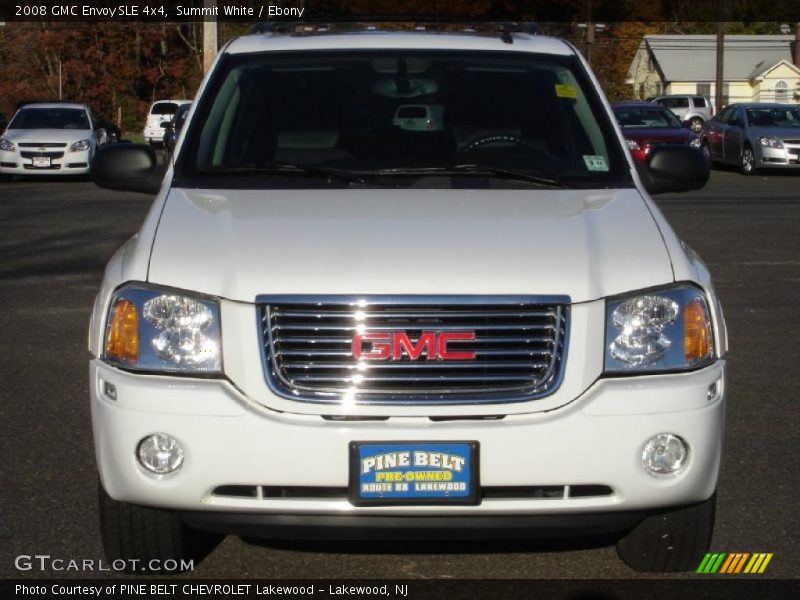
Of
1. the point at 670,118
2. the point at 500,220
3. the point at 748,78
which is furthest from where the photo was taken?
the point at 748,78

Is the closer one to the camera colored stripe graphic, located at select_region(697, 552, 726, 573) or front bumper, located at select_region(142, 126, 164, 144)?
colored stripe graphic, located at select_region(697, 552, 726, 573)

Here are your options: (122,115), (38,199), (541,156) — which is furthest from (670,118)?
(122,115)

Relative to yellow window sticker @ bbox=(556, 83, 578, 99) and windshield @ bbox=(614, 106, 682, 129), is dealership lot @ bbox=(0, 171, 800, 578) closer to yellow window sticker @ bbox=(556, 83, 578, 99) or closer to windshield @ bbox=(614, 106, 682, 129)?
yellow window sticker @ bbox=(556, 83, 578, 99)

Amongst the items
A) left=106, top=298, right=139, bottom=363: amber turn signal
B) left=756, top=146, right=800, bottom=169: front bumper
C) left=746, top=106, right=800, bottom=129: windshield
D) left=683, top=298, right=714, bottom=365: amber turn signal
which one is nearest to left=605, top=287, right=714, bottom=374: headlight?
left=683, top=298, right=714, bottom=365: amber turn signal

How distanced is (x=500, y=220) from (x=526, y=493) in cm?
100

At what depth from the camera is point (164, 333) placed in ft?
14.4

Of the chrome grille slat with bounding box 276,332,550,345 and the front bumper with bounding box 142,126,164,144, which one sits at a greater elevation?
the chrome grille slat with bounding box 276,332,550,345

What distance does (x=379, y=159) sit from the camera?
573cm

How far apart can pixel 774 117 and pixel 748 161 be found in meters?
1.64

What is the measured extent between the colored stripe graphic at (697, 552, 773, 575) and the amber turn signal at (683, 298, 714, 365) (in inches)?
31.5

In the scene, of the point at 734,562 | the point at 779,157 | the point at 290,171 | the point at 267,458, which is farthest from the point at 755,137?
the point at 267,458

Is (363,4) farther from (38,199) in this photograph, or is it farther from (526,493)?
(526,493)

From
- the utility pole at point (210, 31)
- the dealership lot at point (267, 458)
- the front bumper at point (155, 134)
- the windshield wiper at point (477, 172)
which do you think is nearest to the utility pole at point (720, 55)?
the front bumper at point (155, 134)

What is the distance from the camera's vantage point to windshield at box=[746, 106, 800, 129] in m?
30.0
